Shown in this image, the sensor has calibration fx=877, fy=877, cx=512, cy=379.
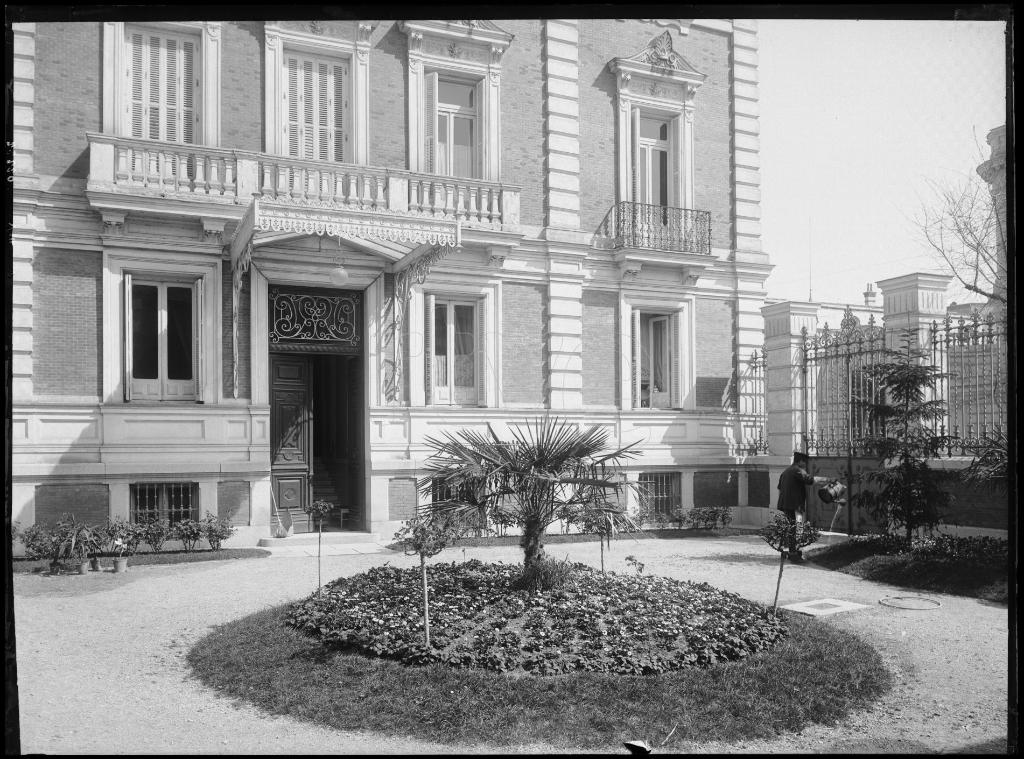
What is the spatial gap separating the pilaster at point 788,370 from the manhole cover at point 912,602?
7630 mm

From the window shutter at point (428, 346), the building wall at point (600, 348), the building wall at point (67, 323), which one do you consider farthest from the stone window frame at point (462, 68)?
the building wall at point (67, 323)

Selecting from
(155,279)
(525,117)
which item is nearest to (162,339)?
(155,279)

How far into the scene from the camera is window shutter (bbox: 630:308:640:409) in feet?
63.7

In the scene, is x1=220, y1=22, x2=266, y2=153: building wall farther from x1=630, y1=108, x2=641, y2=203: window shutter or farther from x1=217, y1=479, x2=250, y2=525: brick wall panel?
x1=630, y1=108, x2=641, y2=203: window shutter

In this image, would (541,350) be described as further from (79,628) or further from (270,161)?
(79,628)

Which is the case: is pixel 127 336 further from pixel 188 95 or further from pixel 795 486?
pixel 795 486

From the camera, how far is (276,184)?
52.0 ft

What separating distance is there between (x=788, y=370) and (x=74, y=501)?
13.9 metres

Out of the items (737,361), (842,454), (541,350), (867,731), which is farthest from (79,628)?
(737,361)

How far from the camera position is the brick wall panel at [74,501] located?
14.2 m

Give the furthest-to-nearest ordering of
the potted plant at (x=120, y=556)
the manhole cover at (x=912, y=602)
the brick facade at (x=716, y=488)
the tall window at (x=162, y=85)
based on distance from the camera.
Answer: the brick facade at (x=716, y=488) < the tall window at (x=162, y=85) < the potted plant at (x=120, y=556) < the manhole cover at (x=912, y=602)

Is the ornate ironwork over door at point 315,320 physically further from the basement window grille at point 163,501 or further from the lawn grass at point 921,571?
the lawn grass at point 921,571

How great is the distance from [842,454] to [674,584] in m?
8.84

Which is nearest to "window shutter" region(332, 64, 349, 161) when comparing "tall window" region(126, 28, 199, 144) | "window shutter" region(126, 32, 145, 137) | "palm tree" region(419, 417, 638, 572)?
"tall window" region(126, 28, 199, 144)
